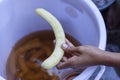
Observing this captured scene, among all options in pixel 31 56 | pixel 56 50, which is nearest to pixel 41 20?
pixel 31 56

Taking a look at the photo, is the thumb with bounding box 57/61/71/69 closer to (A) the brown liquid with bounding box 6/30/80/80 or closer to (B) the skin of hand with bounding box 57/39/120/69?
(B) the skin of hand with bounding box 57/39/120/69

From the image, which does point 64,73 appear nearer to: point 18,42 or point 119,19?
point 18,42

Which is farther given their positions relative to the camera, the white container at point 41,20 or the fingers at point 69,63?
the white container at point 41,20

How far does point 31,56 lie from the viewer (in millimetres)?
947

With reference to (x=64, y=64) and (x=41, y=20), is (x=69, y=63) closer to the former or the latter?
(x=64, y=64)

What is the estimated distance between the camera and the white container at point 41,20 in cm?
83

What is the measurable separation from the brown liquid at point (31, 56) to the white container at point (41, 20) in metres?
0.02

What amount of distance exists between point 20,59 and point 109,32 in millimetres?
411

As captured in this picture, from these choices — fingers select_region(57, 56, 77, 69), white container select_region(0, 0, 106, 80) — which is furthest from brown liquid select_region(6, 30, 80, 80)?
fingers select_region(57, 56, 77, 69)

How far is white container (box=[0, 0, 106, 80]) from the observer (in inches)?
32.7

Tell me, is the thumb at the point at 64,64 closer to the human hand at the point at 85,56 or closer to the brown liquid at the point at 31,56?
the human hand at the point at 85,56

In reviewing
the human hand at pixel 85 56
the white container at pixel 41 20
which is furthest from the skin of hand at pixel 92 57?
the white container at pixel 41 20

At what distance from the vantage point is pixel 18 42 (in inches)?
37.8

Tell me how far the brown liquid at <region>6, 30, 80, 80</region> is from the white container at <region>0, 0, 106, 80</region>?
2 centimetres
